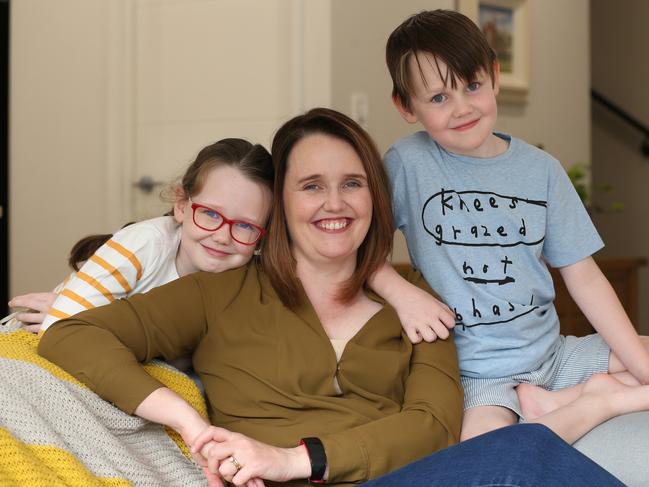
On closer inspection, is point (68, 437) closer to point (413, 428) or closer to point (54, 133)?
point (413, 428)

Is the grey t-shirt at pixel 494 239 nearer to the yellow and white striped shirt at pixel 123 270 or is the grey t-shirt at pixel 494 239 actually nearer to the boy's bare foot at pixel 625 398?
the boy's bare foot at pixel 625 398

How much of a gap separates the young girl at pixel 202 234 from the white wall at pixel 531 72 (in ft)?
5.28

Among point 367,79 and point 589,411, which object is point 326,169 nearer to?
point 589,411

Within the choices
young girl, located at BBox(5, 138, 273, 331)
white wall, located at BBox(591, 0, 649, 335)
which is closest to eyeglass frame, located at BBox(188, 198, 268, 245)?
young girl, located at BBox(5, 138, 273, 331)

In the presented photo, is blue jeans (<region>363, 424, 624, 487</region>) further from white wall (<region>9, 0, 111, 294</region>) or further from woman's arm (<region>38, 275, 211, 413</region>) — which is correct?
white wall (<region>9, 0, 111, 294</region>)

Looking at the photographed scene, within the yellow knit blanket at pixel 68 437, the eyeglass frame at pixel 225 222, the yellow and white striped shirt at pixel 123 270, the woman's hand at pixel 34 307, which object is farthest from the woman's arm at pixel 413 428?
the woman's hand at pixel 34 307

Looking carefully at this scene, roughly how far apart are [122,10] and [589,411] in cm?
309

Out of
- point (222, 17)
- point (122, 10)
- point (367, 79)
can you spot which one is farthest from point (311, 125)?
point (122, 10)

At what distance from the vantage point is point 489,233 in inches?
68.9

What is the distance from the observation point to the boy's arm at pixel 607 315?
1.70 meters

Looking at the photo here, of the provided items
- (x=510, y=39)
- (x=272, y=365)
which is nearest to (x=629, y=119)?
(x=510, y=39)

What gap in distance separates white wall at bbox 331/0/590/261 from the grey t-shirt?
1538 millimetres

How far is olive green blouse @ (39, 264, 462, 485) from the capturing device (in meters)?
1.39

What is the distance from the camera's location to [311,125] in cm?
167
